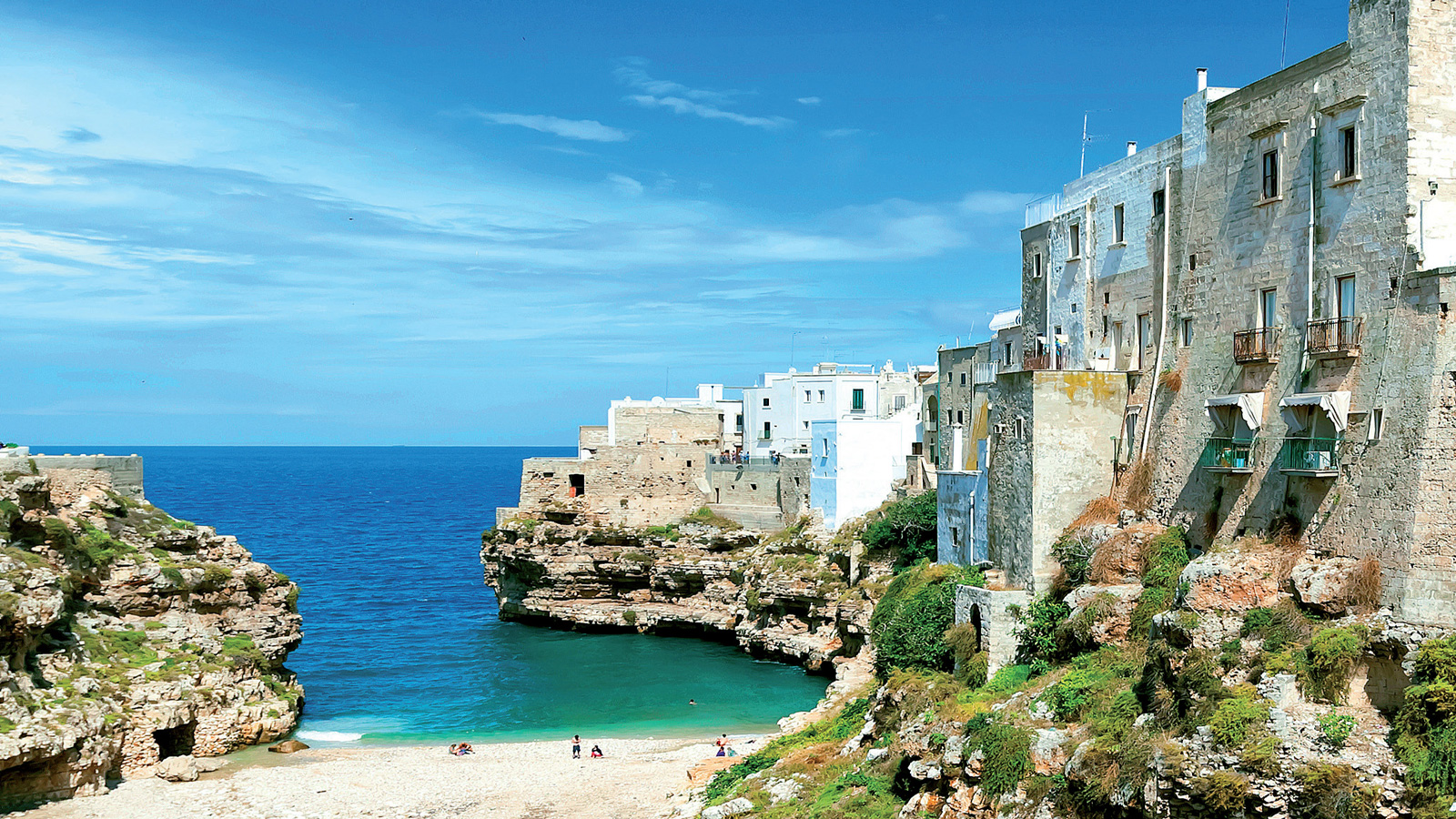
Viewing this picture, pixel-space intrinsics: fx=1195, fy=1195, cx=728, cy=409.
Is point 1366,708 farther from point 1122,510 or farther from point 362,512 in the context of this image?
point 362,512

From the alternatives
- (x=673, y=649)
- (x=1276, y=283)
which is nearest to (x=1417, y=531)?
(x=1276, y=283)

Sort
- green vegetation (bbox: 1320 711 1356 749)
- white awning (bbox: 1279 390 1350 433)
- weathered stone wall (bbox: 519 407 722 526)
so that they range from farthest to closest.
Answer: weathered stone wall (bbox: 519 407 722 526) < white awning (bbox: 1279 390 1350 433) < green vegetation (bbox: 1320 711 1356 749)

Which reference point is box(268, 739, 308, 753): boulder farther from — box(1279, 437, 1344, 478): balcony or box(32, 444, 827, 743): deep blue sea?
box(1279, 437, 1344, 478): balcony

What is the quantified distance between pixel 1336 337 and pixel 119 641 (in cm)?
3493

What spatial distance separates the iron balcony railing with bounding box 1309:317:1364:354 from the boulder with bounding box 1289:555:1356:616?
4.22 m

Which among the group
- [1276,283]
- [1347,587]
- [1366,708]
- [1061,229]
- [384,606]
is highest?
[1061,229]

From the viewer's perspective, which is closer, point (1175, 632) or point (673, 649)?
point (1175, 632)

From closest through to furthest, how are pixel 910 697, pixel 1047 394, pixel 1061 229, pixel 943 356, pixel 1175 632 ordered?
pixel 1175 632 → pixel 910 697 → pixel 1047 394 → pixel 1061 229 → pixel 943 356

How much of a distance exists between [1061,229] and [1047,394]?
24.1 feet

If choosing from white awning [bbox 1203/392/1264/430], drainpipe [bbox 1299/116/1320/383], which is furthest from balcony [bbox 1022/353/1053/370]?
drainpipe [bbox 1299/116/1320/383]

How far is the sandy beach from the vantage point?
31.5 m

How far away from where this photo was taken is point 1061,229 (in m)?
36.7

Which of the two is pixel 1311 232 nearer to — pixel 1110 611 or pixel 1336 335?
pixel 1336 335

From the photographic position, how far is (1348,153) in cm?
2417
